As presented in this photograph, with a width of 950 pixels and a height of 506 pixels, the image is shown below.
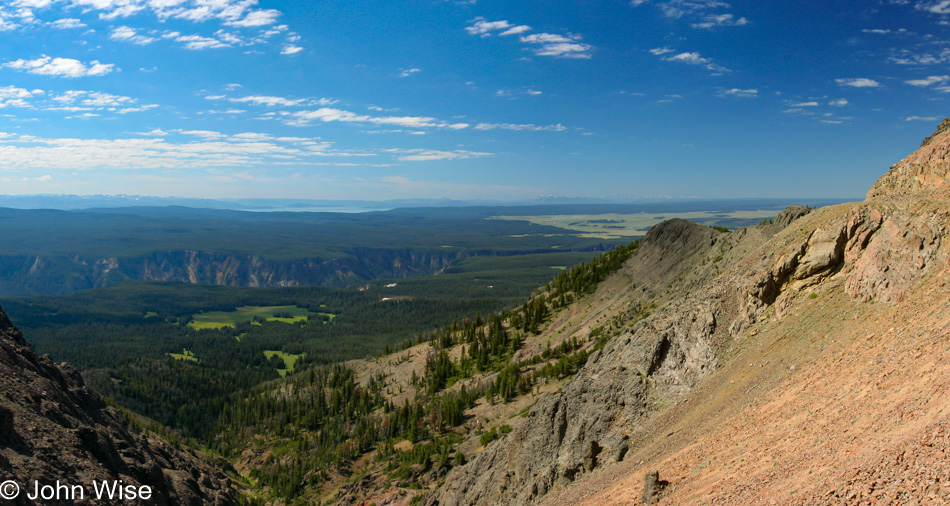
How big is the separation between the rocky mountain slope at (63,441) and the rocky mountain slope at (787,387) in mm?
29638

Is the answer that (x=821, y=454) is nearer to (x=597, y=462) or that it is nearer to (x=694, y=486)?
(x=694, y=486)

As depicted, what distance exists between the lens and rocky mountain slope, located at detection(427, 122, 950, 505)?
18.9m

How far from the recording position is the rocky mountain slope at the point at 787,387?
61.9 ft

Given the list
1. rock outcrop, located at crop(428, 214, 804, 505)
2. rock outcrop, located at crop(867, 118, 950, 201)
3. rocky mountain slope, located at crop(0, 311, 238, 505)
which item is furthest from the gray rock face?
rocky mountain slope, located at crop(0, 311, 238, 505)

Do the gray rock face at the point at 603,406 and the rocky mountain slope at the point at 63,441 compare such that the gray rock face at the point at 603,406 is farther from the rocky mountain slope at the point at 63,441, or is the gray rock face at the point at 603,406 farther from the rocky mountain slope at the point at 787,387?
the rocky mountain slope at the point at 63,441

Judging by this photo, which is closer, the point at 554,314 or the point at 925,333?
the point at 925,333

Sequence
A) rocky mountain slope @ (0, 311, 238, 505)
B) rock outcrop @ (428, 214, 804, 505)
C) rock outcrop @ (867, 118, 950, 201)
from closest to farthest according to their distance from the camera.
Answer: rocky mountain slope @ (0, 311, 238, 505), rock outcrop @ (867, 118, 950, 201), rock outcrop @ (428, 214, 804, 505)

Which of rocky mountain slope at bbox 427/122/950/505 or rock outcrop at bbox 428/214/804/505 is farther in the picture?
rock outcrop at bbox 428/214/804/505

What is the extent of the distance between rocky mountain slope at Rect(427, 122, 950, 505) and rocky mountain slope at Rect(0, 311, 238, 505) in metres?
29.6

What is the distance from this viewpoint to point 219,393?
15750cm

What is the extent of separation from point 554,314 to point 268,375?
399 ft

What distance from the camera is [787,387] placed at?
88.3ft

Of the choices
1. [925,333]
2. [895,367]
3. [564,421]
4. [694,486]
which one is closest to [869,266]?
[925,333]

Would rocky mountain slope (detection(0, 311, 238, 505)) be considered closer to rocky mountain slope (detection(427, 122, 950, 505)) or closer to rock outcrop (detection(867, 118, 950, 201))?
rocky mountain slope (detection(427, 122, 950, 505))
